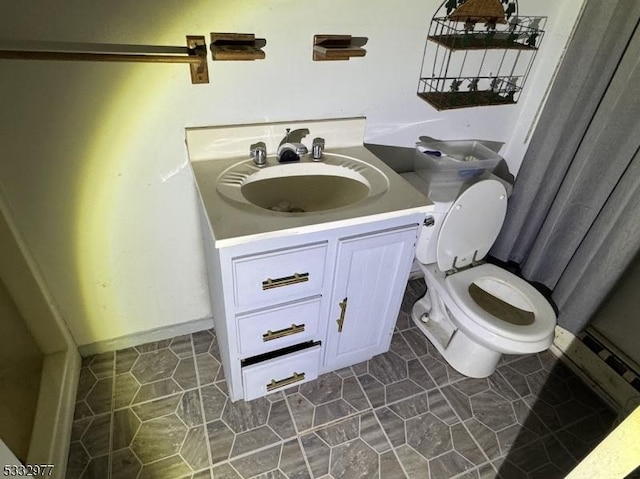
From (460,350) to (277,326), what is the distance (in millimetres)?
847

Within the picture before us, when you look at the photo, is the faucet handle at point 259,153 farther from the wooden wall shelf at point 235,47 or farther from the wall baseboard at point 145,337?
the wall baseboard at point 145,337

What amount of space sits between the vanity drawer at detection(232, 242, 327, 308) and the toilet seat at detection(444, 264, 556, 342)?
63 centimetres

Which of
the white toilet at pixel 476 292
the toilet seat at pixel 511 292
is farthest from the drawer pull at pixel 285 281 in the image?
the toilet seat at pixel 511 292

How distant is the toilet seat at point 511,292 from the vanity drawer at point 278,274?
631 millimetres

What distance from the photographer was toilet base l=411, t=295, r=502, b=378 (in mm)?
1620

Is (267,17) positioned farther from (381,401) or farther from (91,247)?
(381,401)

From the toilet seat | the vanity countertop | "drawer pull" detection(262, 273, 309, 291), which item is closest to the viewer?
the vanity countertop

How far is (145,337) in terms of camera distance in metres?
1.69

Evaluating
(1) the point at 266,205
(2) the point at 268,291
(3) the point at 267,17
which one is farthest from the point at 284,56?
A: (2) the point at 268,291

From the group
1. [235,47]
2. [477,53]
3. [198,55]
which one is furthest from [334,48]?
[477,53]

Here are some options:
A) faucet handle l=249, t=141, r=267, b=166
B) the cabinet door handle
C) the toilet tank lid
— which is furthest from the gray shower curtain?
faucet handle l=249, t=141, r=267, b=166

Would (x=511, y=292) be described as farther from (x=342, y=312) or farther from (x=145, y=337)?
(x=145, y=337)

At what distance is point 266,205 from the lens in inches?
52.6

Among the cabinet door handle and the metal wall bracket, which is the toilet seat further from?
the metal wall bracket
